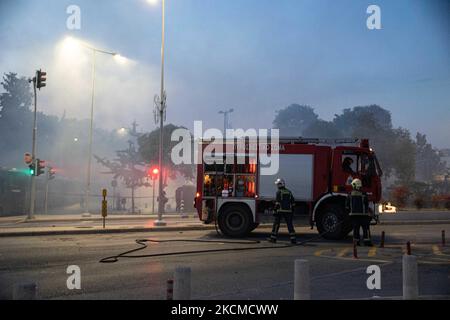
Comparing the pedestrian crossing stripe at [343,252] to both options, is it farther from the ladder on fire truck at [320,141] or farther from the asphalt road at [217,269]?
the ladder on fire truck at [320,141]

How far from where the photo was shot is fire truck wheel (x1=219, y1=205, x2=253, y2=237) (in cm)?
1491

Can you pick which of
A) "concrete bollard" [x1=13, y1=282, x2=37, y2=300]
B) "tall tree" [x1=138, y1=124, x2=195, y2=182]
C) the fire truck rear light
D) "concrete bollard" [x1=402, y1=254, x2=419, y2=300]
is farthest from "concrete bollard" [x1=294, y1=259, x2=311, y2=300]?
"tall tree" [x1=138, y1=124, x2=195, y2=182]

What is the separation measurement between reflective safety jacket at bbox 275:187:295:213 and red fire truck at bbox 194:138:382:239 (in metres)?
1.38

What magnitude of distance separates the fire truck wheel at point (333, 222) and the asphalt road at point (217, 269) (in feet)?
2.62

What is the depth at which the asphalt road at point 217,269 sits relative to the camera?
706 cm

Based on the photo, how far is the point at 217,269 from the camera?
29.9 ft

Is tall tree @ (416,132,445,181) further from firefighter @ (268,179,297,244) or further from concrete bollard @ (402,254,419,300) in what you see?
concrete bollard @ (402,254,419,300)

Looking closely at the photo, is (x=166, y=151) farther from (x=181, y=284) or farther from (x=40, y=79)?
(x=181, y=284)

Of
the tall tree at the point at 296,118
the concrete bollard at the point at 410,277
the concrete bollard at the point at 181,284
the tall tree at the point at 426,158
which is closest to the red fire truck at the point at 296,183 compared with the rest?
the concrete bollard at the point at 410,277

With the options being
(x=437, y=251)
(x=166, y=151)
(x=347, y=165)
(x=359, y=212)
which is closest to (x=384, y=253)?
(x=359, y=212)

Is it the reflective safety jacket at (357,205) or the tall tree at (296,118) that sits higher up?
the tall tree at (296,118)

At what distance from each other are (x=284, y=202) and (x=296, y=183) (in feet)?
5.09
